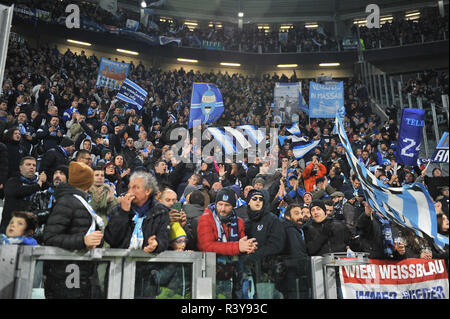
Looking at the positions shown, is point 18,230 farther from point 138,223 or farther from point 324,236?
point 324,236

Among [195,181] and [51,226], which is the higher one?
[195,181]

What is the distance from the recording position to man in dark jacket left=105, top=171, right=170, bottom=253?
3.29 metres

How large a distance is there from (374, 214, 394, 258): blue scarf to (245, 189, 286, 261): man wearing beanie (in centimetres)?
117

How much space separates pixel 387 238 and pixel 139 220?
293cm

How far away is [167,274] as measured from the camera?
309cm

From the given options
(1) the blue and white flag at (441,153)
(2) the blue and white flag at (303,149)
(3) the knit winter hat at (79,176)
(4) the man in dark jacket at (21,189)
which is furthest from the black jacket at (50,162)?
(1) the blue and white flag at (441,153)

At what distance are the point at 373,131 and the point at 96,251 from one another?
44.4 ft

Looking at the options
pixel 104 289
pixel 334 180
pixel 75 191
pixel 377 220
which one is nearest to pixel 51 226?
pixel 75 191

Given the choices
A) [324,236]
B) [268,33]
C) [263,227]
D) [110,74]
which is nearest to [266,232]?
[263,227]

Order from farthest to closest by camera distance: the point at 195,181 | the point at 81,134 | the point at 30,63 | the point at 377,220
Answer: the point at 30,63, the point at 81,134, the point at 195,181, the point at 377,220

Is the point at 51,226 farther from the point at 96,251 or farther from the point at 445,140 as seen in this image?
the point at 445,140

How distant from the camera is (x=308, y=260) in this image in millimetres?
3523

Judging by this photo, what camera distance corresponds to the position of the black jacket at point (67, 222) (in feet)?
9.63
